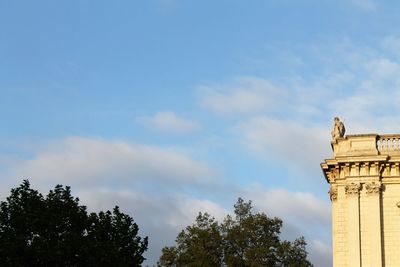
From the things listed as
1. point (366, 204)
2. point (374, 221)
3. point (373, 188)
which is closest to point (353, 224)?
point (374, 221)

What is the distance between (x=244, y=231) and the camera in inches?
2295

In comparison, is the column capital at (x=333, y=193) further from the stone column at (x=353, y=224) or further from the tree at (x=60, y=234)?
the tree at (x=60, y=234)

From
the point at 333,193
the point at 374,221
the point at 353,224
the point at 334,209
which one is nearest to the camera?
the point at 374,221

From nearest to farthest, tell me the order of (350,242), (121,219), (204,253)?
(350,242), (121,219), (204,253)

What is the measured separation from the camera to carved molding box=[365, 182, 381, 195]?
40812 mm

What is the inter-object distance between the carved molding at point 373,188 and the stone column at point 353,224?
1.46 ft

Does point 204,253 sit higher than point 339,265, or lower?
higher

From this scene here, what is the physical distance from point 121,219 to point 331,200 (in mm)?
11005

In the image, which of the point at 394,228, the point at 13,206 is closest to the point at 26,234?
the point at 13,206

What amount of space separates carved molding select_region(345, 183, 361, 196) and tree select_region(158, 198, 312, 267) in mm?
16730

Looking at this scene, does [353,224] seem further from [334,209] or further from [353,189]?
[353,189]

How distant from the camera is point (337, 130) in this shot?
4319 cm

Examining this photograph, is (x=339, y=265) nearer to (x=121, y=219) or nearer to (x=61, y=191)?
(x=121, y=219)

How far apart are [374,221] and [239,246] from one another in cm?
1901
